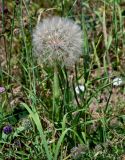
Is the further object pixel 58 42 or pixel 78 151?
pixel 58 42

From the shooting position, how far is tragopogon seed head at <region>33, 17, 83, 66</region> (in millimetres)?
2660

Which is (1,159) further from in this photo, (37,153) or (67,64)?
(67,64)

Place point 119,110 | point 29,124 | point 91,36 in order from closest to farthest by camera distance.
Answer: point 29,124 < point 119,110 < point 91,36

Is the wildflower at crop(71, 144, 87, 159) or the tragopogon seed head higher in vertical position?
the tragopogon seed head

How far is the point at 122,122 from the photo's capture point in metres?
2.99

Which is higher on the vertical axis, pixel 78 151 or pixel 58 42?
pixel 58 42

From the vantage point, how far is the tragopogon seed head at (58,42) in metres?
2.66

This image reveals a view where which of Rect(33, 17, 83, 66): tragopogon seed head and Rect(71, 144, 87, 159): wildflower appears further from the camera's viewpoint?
Rect(33, 17, 83, 66): tragopogon seed head

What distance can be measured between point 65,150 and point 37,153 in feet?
0.45

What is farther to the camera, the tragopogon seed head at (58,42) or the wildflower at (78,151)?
the tragopogon seed head at (58,42)

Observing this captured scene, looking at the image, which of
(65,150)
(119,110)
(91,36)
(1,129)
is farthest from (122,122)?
(91,36)

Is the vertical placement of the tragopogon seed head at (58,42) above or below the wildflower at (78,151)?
above

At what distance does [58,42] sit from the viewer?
2.66 m

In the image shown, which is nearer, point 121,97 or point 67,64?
point 67,64
